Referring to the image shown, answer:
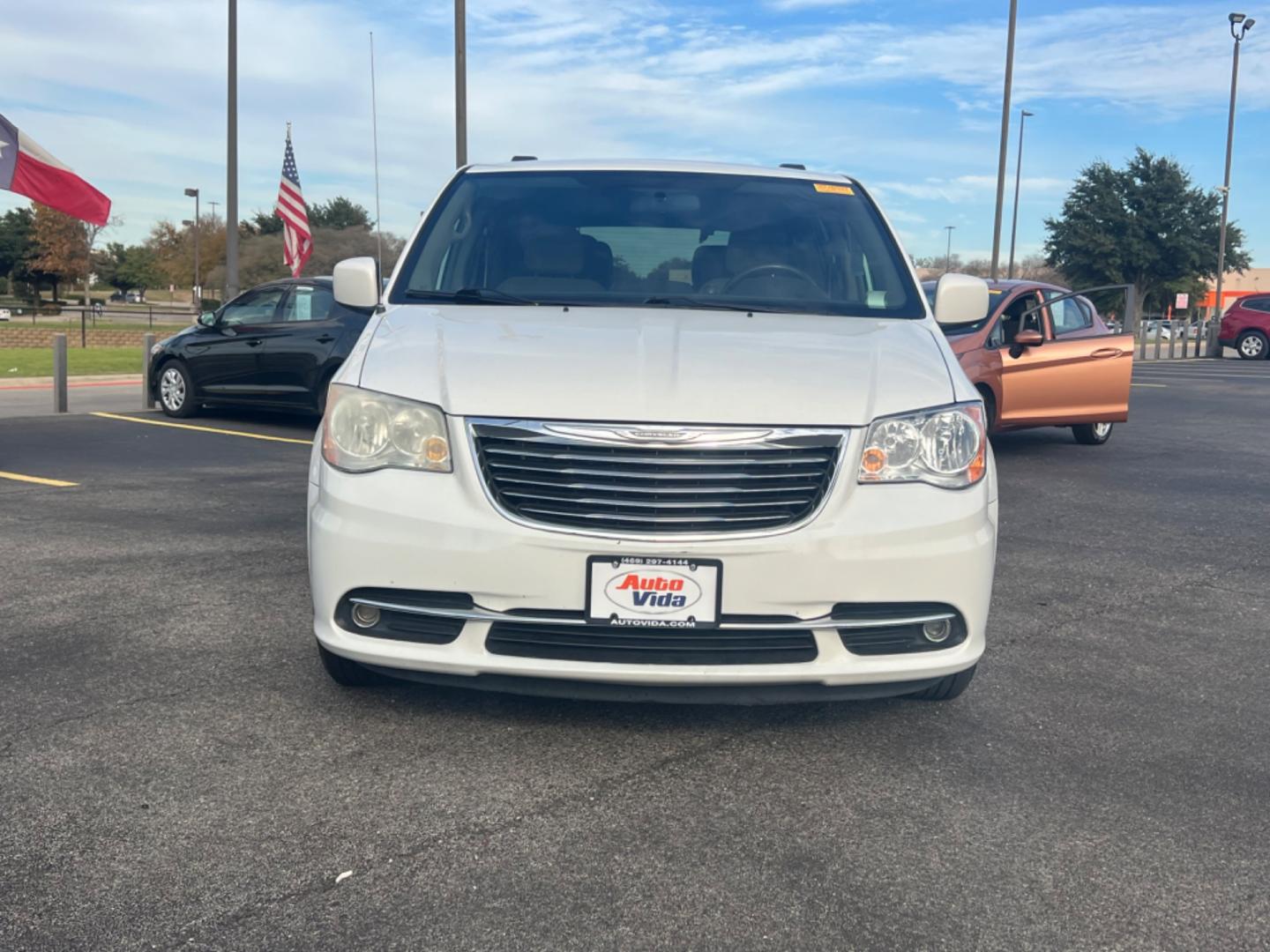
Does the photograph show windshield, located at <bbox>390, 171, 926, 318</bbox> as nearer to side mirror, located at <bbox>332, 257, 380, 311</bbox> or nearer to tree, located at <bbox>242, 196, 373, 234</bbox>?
side mirror, located at <bbox>332, 257, 380, 311</bbox>

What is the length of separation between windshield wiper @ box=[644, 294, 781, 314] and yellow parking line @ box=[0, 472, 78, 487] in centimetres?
541

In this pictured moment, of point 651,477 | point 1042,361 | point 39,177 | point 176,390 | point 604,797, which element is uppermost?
point 39,177

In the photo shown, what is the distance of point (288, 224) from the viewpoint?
65.5 ft

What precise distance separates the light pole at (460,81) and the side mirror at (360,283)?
40.8 feet

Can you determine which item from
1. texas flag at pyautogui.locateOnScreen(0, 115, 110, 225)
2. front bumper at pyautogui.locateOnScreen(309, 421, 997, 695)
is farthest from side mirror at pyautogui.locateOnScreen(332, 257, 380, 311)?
texas flag at pyautogui.locateOnScreen(0, 115, 110, 225)

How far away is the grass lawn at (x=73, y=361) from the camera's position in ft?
72.9

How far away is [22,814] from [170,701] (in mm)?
849

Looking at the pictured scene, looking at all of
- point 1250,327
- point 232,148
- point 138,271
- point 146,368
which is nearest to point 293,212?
point 232,148

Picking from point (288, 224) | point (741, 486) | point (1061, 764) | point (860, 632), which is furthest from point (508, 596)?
point (288, 224)

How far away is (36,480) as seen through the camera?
8.45 m

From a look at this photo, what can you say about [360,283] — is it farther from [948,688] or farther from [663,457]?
[948,688]

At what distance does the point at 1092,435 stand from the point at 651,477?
9.63 metres

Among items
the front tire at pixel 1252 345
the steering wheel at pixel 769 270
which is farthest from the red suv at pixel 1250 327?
the steering wheel at pixel 769 270

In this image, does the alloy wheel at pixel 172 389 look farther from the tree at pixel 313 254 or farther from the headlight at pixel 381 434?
the tree at pixel 313 254
